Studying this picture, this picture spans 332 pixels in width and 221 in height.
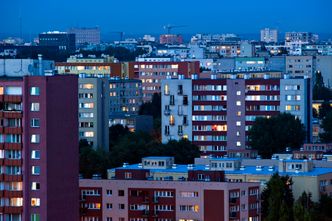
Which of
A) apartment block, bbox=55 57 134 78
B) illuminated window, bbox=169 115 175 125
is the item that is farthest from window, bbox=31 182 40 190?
apartment block, bbox=55 57 134 78

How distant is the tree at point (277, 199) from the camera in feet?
97.3

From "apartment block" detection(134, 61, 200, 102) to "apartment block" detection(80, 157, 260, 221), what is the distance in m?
37.9

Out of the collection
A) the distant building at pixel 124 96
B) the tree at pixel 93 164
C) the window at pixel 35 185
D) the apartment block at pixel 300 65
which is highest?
the apartment block at pixel 300 65

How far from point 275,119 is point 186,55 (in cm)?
5375

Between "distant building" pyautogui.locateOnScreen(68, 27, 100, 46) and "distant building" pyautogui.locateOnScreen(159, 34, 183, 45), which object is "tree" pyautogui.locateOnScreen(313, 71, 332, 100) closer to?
"distant building" pyautogui.locateOnScreen(159, 34, 183, 45)

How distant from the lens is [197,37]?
163 m

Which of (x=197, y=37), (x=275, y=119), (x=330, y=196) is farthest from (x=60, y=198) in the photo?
(x=197, y=37)

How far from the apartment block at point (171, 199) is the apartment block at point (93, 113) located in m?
15.6

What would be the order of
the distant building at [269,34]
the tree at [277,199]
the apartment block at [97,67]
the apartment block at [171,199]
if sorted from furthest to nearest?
the distant building at [269,34]
the apartment block at [97,67]
the apartment block at [171,199]
the tree at [277,199]

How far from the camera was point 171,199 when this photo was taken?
1232 inches

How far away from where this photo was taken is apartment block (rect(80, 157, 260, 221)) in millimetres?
30719

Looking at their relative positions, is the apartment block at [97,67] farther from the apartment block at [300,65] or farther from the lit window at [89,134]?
the lit window at [89,134]

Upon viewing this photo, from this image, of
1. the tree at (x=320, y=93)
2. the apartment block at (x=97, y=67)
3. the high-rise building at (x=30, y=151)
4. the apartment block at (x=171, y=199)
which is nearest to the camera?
the high-rise building at (x=30, y=151)

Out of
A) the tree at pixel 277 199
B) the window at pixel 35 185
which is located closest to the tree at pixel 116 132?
the tree at pixel 277 199
